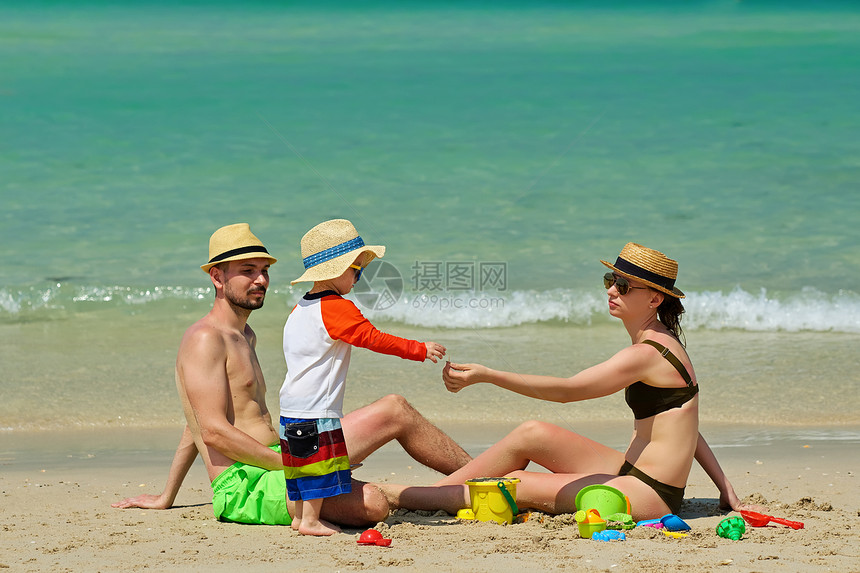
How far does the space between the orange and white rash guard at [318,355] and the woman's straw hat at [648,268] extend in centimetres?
102

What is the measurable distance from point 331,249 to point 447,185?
10254 millimetres

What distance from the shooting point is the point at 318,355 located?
155 inches

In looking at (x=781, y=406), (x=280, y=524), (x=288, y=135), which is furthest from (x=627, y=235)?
(x=280, y=524)

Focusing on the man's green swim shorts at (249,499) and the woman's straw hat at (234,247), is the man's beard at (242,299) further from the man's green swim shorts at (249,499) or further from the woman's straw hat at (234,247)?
the man's green swim shorts at (249,499)

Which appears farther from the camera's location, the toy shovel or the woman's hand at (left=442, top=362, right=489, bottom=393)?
the woman's hand at (left=442, top=362, right=489, bottom=393)

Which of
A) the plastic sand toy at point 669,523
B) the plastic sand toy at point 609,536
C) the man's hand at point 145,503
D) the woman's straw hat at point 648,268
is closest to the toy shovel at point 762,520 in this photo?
the plastic sand toy at point 669,523

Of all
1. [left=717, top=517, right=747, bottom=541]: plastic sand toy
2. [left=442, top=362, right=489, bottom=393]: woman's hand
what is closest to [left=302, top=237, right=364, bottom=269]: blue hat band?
[left=442, top=362, right=489, bottom=393]: woman's hand

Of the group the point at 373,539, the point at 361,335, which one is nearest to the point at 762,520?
the point at 373,539

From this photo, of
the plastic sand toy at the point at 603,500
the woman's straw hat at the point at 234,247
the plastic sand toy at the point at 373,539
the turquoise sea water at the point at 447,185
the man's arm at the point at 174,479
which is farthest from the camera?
the turquoise sea water at the point at 447,185

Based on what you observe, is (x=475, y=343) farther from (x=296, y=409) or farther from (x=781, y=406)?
Result: (x=296, y=409)

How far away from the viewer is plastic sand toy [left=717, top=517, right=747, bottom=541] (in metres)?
3.79

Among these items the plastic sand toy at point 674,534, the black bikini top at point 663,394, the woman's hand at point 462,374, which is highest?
the woman's hand at point 462,374

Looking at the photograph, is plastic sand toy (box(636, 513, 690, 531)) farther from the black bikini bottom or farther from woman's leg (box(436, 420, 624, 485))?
woman's leg (box(436, 420, 624, 485))

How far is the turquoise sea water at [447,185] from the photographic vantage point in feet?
26.2
